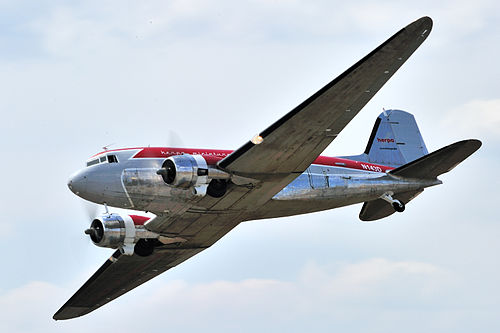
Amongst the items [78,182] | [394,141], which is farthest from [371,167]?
[78,182]

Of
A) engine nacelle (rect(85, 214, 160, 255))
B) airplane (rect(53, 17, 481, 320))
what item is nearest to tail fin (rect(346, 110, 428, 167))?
airplane (rect(53, 17, 481, 320))

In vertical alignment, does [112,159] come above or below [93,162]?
below

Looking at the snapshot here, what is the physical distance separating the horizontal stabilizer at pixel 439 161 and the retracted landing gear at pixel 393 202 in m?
0.94

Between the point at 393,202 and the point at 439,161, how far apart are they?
2555 mm

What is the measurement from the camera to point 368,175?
37.3 meters

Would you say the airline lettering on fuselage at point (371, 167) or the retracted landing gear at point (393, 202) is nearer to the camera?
the retracted landing gear at point (393, 202)

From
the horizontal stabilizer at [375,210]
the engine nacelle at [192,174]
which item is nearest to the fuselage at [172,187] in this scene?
the engine nacelle at [192,174]

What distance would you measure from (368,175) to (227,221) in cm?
631

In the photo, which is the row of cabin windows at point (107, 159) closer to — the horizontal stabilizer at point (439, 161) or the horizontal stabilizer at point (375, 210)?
the horizontal stabilizer at point (439, 161)

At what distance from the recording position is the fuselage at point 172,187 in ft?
106

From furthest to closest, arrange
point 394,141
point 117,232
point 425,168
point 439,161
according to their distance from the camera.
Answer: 1. point 394,141
2. point 425,168
3. point 439,161
4. point 117,232

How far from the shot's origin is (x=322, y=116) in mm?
30781

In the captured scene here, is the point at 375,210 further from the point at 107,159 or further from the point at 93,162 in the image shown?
the point at 93,162

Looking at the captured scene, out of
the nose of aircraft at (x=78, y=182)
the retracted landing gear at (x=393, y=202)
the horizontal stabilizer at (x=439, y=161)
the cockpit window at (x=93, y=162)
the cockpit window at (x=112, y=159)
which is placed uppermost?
the cockpit window at (x=93, y=162)
